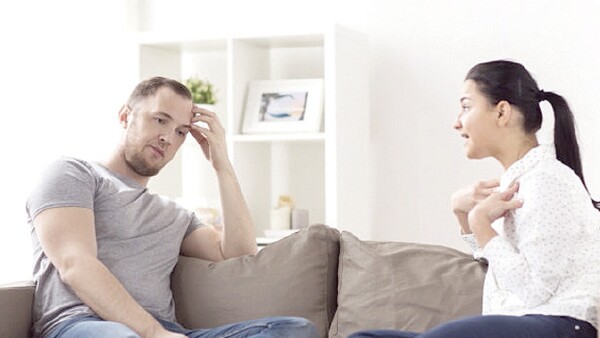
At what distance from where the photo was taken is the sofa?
3.07 m

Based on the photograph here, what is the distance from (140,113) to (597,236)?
147 centimetres

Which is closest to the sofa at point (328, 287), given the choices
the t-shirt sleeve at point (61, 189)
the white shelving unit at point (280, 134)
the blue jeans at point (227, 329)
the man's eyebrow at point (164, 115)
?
the blue jeans at point (227, 329)

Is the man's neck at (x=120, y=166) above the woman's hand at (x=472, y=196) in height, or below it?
above

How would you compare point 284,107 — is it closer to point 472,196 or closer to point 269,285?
point 269,285

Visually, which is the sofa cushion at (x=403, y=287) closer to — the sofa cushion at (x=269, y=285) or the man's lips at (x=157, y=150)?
the sofa cushion at (x=269, y=285)

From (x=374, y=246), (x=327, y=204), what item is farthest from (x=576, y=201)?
(x=327, y=204)

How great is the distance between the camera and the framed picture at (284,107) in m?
4.85

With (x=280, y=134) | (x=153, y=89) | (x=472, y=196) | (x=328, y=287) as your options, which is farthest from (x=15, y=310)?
(x=280, y=134)

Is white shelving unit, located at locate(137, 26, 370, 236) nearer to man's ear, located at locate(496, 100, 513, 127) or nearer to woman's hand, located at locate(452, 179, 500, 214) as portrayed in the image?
woman's hand, located at locate(452, 179, 500, 214)

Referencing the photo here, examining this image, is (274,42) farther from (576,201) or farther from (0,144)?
(576,201)

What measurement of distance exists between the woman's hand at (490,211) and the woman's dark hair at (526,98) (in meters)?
0.20

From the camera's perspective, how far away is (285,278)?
324 centimetres

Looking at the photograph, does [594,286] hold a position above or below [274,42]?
below

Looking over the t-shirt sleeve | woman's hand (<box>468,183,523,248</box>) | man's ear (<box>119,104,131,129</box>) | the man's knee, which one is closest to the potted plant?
man's ear (<box>119,104,131,129</box>)
